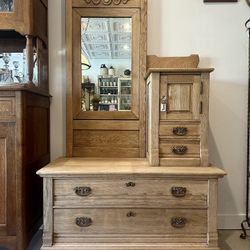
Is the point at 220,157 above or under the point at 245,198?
above

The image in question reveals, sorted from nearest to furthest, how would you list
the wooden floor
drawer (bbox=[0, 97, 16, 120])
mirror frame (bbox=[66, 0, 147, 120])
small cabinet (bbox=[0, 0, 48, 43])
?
drawer (bbox=[0, 97, 16, 120]) → small cabinet (bbox=[0, 0, 48, 43]) → the wooden floor → mirror frame (bbox=[66, 0, 147, 120])

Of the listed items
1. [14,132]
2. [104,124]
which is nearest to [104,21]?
[104,124]

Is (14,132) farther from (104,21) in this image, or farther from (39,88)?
(104,21)

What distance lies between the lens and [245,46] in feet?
7.98

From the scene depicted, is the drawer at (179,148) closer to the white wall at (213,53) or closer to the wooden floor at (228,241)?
the white wall at (213,53)

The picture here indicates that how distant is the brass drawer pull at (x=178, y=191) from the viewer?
186cm

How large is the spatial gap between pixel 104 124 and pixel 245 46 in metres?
1.33

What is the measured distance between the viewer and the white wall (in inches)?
94.7

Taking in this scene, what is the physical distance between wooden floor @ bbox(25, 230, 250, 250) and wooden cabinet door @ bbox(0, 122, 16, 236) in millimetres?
373

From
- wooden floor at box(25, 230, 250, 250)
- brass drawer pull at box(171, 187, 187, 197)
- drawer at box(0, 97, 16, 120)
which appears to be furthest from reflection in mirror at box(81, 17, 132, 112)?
wooden floor at box(25, 230, 250, 250)

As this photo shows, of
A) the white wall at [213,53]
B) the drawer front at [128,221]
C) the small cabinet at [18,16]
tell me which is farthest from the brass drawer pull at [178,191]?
the small cabinet at [18,16]

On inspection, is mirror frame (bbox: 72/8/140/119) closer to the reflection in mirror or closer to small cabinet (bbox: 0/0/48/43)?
the reflection in mirror

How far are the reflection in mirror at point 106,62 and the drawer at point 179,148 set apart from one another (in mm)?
538

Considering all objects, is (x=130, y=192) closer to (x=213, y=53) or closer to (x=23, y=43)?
(x=213, y=53)
